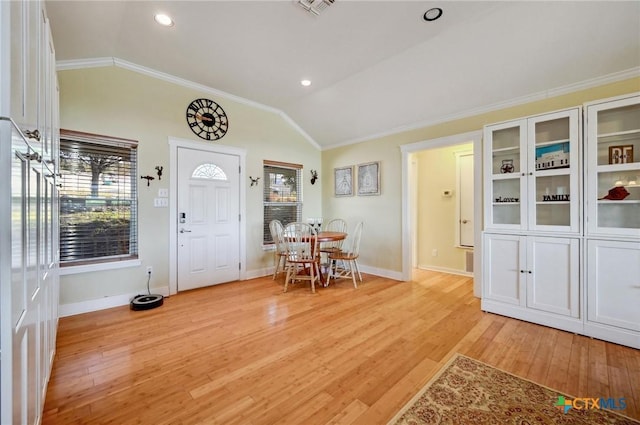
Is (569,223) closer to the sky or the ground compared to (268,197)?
closer to the ground

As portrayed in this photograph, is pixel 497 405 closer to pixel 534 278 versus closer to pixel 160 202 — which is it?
pixel 534 278

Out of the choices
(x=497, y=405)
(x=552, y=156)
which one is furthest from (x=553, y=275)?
(x=497, y=405)

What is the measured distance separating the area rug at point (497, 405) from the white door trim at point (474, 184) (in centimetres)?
189

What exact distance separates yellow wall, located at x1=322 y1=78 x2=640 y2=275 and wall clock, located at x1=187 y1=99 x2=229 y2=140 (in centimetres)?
222

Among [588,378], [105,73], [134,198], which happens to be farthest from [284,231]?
[588,378]

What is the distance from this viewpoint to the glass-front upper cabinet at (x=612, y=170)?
239cm

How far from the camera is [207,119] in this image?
4000 millimetres

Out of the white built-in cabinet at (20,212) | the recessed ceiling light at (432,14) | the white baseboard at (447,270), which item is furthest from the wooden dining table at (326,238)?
the white built-in cabinet at (20,212)

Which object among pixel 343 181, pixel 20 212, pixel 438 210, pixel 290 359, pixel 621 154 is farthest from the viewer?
pixel 343 181

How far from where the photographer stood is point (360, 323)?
272cm

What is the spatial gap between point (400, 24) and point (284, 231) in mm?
2806

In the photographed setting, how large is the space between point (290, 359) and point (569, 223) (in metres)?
2.90

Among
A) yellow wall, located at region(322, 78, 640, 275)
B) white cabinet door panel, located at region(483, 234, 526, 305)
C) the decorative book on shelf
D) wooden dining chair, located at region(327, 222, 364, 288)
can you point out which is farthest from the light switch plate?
the decorative book on shelf

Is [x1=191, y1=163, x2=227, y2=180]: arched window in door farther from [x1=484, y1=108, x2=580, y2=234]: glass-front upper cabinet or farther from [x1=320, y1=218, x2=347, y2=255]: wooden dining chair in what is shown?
[x1=484, y1=108, x2=580, y2=234]: glass-front upper cabinet
